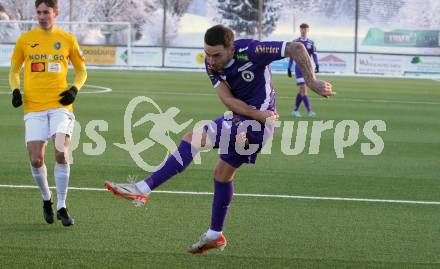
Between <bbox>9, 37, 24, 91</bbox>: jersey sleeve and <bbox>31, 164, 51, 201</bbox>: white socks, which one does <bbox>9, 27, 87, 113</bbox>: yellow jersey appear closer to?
<bbox>9, 37, 24, 91</bbox>: jersey sleeve

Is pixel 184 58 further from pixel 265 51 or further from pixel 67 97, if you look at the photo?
pixel 265 51

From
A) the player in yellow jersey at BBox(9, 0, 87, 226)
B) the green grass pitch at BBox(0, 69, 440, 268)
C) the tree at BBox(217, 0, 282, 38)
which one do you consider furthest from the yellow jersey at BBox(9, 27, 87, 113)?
the tree at BBox(217, 0, 282, 38)

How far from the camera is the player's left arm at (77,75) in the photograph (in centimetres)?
808

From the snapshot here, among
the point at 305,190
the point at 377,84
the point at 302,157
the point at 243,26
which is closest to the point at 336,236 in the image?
the point at 305,190

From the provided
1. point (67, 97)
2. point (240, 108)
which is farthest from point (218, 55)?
point (67, 97)

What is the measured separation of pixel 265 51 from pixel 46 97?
257cm

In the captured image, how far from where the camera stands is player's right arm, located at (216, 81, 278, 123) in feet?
22.4

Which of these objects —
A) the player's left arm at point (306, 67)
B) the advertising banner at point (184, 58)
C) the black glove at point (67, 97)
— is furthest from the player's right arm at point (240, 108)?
the advertising banner at point (184, 58)

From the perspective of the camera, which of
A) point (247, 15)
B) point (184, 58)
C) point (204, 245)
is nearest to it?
point (204, 245)

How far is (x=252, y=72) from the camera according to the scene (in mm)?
6844

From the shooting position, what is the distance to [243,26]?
209 feet

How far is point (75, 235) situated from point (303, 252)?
2135 mm

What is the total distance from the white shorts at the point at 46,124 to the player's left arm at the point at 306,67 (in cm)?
259

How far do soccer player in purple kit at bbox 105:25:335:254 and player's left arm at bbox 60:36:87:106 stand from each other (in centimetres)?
148
